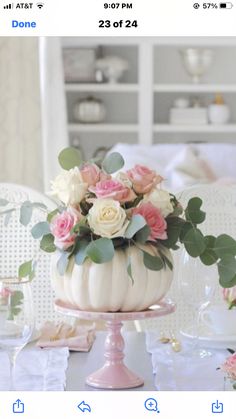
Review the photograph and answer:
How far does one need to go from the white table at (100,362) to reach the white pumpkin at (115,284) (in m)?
0.10

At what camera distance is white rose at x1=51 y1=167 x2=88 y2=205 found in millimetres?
1102

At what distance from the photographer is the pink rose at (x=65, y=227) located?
1.08 m

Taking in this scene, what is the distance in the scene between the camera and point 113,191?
109 centimetres

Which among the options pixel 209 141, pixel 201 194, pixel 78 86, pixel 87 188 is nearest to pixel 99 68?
pixel 78 86

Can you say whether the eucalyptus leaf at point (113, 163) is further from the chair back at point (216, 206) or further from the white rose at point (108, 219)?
the chair back at point (216, 206)

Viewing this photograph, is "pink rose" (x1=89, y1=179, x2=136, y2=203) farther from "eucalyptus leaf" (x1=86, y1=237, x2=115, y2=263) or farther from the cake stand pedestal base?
the cake stand pedestal base

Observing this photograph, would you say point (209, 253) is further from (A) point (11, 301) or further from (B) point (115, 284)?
(A) point (11, 301)

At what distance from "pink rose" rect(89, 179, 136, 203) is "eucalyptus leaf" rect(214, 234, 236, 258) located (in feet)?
0.41

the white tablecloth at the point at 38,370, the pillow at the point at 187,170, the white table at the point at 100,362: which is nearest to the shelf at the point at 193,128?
the pillow at the point at 187,170
